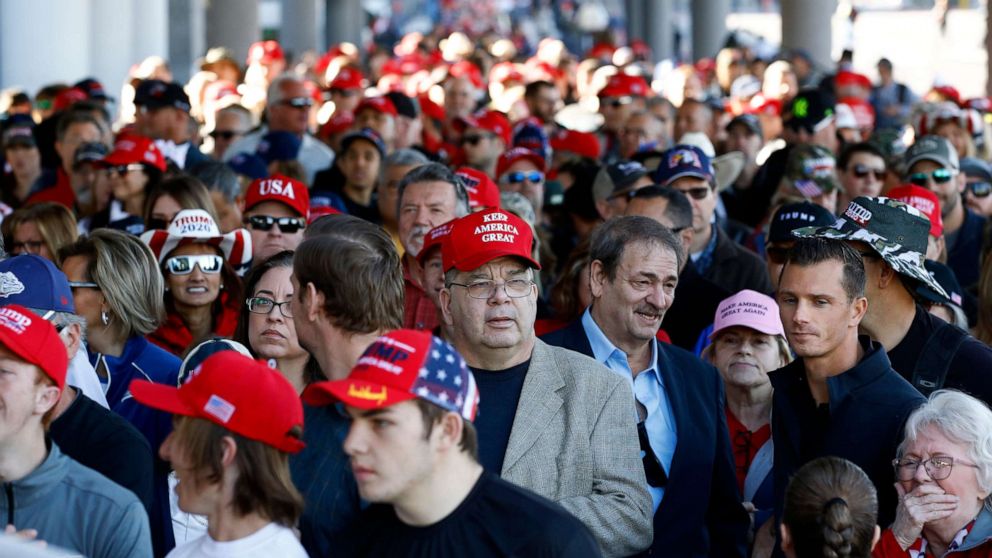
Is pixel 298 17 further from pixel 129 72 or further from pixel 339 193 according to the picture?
pixel 339 193

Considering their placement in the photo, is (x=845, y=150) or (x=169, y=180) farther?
(x=845, y=150)

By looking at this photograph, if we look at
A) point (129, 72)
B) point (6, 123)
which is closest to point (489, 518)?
point (6, 123)

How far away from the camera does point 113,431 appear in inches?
203

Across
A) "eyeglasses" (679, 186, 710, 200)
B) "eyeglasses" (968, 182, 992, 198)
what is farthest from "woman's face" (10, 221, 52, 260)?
"eyeglasses" (968, 182, 992, 198)

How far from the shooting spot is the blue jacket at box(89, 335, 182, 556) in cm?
570

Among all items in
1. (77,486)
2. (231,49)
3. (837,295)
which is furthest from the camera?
(231,49)

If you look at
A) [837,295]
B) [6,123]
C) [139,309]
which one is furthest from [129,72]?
[837,295]

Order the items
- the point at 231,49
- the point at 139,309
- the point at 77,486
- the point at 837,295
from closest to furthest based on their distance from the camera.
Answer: the point at 77,486, the point at 837,295, the point at 139,309, the point at 231,49

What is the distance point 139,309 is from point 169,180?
2485mm

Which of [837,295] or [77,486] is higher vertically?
[837,295]

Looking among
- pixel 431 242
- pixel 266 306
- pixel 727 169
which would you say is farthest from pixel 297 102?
pixel 266 306

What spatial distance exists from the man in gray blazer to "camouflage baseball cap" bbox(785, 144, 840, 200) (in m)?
5.11

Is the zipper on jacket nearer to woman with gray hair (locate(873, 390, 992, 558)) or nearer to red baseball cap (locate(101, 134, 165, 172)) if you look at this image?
woman with gray hair (locate(873, 390, 992, 558))

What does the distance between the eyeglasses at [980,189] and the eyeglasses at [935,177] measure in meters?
1.20
